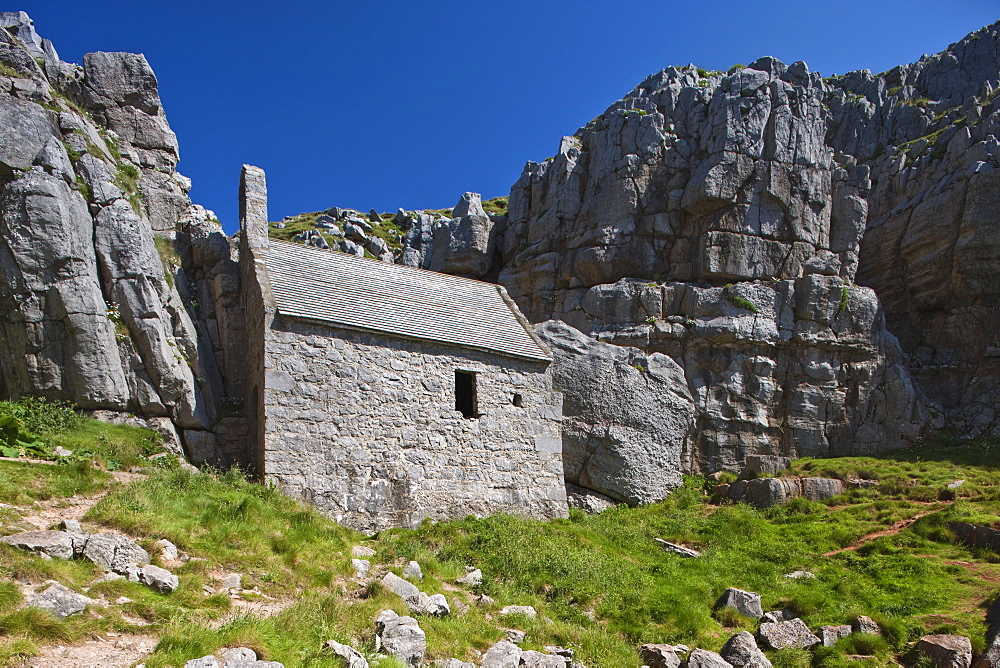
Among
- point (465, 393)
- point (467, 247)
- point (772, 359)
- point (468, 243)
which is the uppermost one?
point (468, 243)

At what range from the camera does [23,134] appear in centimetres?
1716

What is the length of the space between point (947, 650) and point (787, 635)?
2289 millimetres

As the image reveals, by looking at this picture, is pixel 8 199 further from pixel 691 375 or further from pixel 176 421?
pixel 691 375

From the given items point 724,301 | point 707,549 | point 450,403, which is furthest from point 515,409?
point 724,301

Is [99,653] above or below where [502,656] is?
above

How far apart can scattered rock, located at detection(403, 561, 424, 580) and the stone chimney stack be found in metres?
11.6

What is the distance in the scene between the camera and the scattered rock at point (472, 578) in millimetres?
13000

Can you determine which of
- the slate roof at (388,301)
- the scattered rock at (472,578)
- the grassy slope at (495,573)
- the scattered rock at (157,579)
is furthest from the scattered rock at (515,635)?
the slate roof at (388,301)

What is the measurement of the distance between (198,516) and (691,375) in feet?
74.1

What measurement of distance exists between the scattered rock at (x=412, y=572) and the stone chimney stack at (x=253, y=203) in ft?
38.2

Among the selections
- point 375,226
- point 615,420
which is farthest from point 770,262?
point 375,226

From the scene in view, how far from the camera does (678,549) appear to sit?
17656mm

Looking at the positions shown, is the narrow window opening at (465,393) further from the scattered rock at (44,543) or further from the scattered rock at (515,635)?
the scattered rock at (44,543)

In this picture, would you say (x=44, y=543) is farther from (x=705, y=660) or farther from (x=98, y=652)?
(x=705, y=660)
